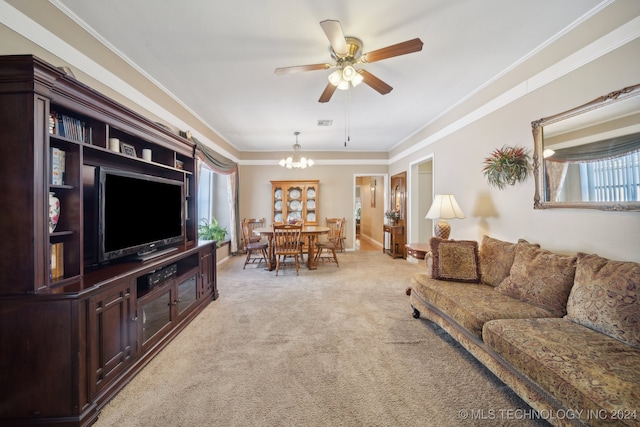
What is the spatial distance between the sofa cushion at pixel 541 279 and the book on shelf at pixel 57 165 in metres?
3.35

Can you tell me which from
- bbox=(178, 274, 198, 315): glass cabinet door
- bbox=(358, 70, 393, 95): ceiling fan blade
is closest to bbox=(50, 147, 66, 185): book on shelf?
bbox=(178, 274, 198, 315): glass cabinet door

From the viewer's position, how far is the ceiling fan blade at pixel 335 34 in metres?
1.66

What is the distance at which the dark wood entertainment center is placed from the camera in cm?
131

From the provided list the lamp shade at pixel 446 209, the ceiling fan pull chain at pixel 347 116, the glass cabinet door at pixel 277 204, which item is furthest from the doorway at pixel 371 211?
the lamp shade at pixel 446 209

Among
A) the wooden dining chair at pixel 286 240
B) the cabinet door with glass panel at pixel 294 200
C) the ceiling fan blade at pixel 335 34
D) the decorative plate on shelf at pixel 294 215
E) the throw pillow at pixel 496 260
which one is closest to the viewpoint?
the ceiling fan blade at pixel 335 34

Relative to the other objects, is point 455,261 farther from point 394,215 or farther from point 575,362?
point 394,215

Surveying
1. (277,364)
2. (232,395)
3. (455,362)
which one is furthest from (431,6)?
(232,395)

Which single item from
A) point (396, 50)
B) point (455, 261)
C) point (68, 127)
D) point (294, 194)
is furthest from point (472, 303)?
point (294, 194)

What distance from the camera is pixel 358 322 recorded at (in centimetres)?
266

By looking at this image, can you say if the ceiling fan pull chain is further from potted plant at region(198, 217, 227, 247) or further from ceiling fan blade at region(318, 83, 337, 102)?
potted plant at region(198, 217, 227, 247)

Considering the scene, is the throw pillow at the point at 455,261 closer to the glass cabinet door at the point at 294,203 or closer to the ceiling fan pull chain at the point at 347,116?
the ceiling fan pull chain at the point at 347,116

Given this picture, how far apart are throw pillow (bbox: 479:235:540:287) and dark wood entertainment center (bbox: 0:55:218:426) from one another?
3.05 m

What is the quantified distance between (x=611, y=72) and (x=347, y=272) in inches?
152

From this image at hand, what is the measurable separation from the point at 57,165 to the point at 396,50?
95.0 inches
